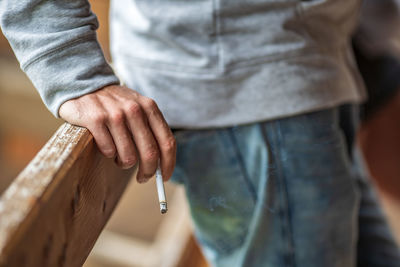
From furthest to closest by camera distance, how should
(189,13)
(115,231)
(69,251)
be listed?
(115,231) < (189,13) < (69,251)

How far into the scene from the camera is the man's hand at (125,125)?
0.38 metres

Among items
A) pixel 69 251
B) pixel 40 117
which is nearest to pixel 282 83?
pixel 69 251

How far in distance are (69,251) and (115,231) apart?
1.09m

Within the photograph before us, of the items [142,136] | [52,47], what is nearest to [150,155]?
[142,136]

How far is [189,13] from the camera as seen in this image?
48 cm

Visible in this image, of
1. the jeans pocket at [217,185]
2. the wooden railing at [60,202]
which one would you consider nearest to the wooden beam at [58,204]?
the wooden railing at [60,202]

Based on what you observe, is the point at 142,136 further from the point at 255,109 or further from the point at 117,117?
the point at 255,109

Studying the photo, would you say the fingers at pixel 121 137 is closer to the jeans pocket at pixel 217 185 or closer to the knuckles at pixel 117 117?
the knuckles at pixel 117 117

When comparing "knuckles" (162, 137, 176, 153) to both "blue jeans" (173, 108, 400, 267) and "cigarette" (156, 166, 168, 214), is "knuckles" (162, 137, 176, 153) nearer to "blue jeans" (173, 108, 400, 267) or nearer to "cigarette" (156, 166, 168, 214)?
"cigarette" (156, 166, 168, 214)

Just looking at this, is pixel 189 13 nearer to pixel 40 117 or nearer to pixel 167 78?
pixel 167 78

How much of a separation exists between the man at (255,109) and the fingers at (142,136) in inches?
1.4

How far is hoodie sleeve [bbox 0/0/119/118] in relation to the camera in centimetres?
39

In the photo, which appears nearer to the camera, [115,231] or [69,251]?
[69,251]

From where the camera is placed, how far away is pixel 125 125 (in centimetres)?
38
